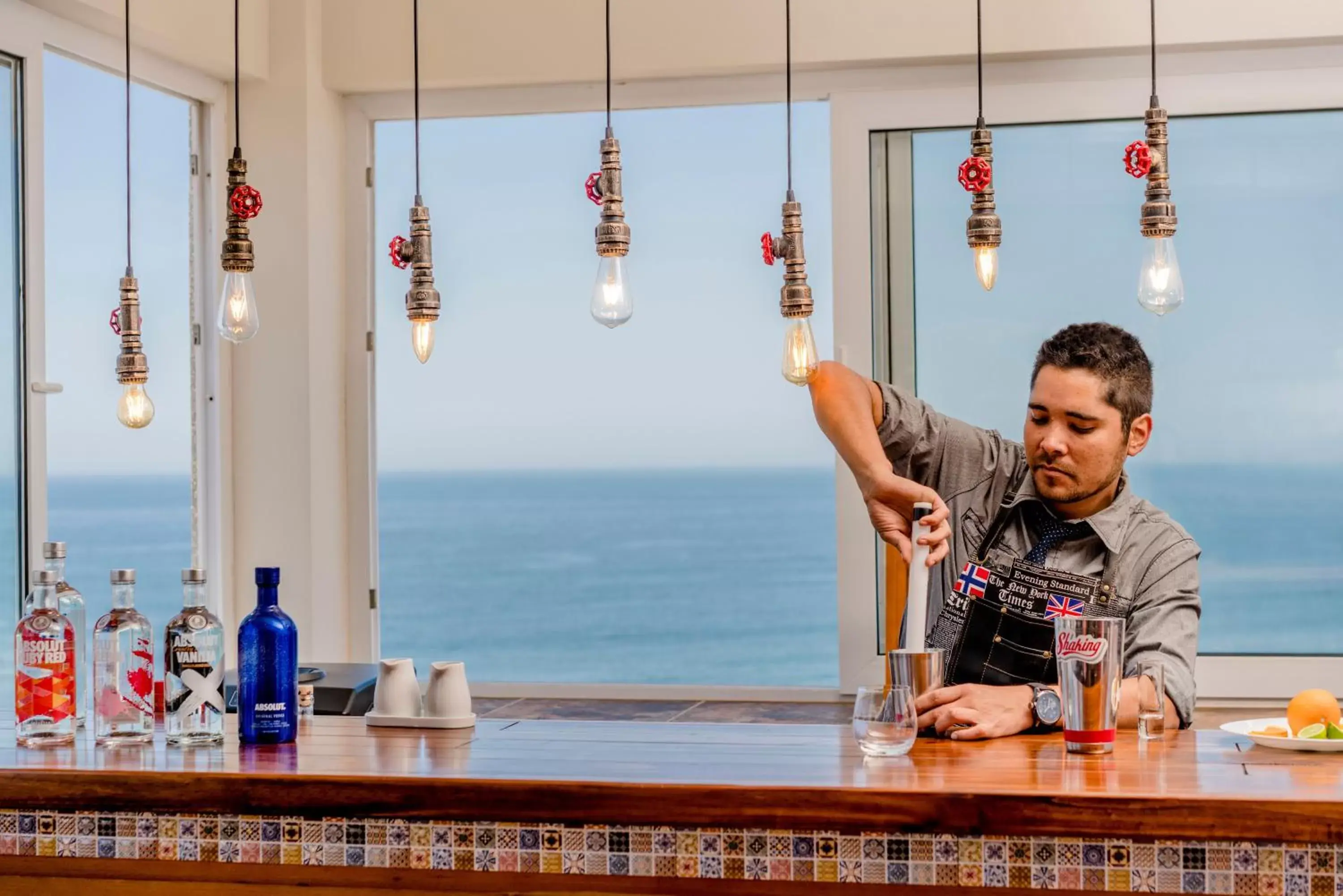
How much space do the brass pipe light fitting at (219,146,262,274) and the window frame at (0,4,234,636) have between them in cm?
103

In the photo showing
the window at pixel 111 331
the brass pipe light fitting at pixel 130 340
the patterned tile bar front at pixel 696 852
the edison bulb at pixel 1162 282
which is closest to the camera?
the patterned tile bar front at pixel 696 852

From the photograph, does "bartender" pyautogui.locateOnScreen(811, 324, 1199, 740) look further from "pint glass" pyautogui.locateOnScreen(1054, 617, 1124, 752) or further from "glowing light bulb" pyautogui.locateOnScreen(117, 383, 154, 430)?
"glowing light bulb" pyautogui.locateOnScreen(117, 383, 154, 430)

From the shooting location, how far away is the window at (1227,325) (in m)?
3.79

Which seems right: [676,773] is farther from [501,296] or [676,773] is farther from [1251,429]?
[501,296]

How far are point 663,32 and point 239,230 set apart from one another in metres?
1.66

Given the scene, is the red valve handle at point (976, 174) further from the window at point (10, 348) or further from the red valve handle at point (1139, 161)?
the window at point (10, 348)

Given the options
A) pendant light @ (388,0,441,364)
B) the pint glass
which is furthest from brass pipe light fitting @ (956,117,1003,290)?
pendant light @ (388,0,441,364)

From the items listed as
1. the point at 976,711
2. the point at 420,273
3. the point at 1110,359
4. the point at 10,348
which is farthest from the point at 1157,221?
the point at 10,348

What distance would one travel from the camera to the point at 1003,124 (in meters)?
3.92

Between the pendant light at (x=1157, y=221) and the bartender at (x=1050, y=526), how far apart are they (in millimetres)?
340

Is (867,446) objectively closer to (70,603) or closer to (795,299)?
(795,299)

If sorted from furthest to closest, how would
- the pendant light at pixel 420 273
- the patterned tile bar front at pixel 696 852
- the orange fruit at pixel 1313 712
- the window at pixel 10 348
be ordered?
the window at pixel 10 348 → the pendant light at pixel 420 273 → the orange fruit at pixel 1313 712 → the patterned tile bar front at pixel 696 852

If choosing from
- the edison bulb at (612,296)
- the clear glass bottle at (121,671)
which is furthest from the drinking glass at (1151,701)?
the clear glass bottle at (121,671)

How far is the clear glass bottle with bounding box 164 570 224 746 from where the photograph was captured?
2326 mm
